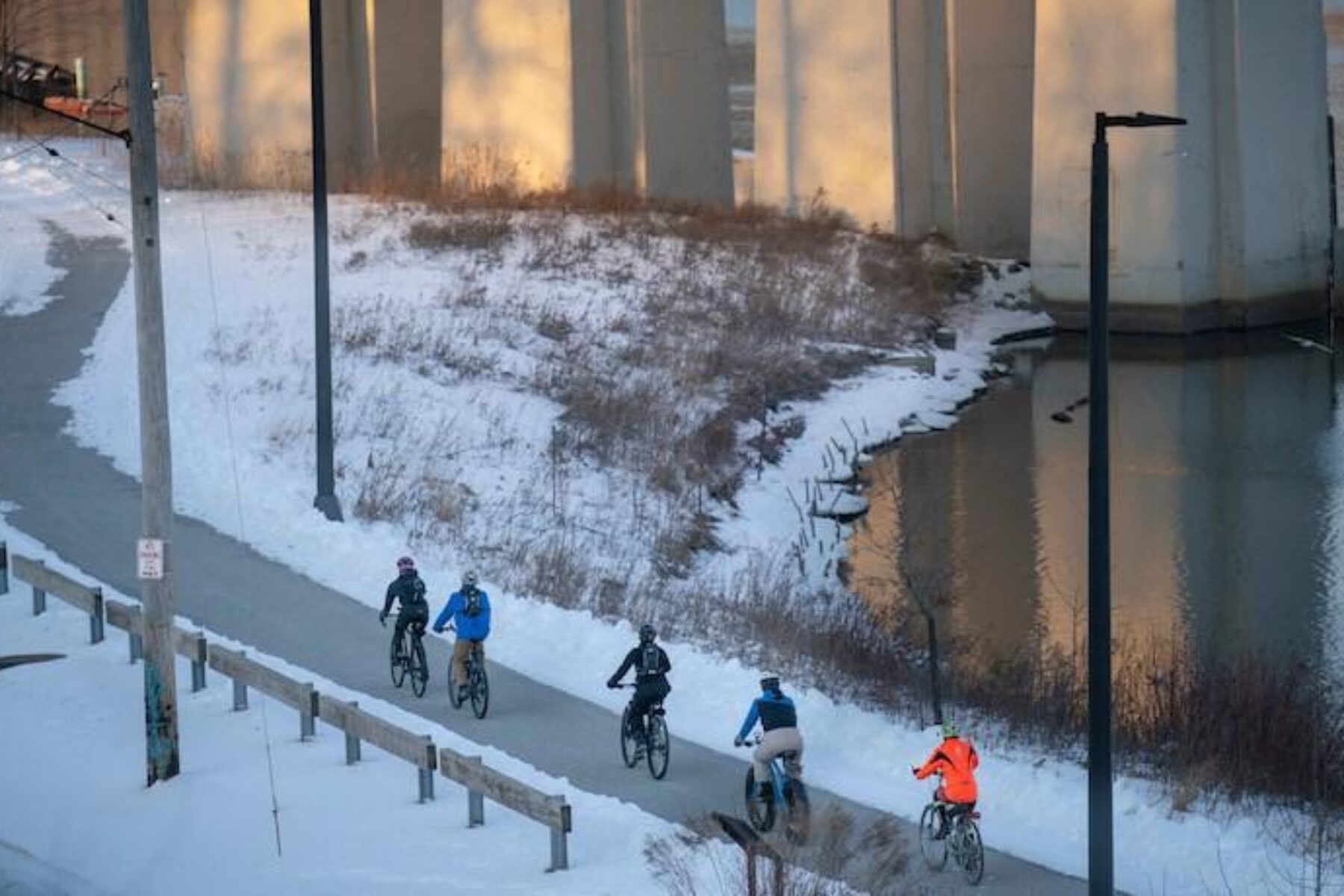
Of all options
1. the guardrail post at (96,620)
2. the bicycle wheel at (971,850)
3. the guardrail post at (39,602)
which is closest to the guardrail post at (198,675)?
the guardrail post at (96,620)

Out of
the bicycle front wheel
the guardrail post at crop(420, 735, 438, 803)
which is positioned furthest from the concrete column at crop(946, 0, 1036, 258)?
the guardrail post at crop(420, 735, 438, 803)

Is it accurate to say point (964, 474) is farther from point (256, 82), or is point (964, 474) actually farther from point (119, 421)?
point (256, 82)

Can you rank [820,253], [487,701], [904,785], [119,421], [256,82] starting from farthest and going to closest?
[256,82], [820,253], [119,421], [487,701], [904,785]

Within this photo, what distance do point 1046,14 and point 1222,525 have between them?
83.2 feet

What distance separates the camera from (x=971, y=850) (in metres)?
13.5

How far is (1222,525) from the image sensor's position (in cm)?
3022

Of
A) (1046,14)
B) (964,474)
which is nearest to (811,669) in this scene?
(964,474)

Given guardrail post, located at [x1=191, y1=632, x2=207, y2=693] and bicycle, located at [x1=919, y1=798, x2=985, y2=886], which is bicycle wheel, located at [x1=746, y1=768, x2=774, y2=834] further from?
guardrail post, located at [x1=191, y1=632, x2=207, y2=693]

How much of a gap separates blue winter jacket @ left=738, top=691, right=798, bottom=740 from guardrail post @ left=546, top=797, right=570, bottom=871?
4.38ft

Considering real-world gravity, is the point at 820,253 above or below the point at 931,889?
above

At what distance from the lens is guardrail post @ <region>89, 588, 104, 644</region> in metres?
19.0

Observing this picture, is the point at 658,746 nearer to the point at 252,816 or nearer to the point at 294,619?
the point at 252,816

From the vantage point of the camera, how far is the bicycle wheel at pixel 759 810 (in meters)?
14.2

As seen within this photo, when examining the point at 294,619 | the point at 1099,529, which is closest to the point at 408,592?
the point at 294,619
